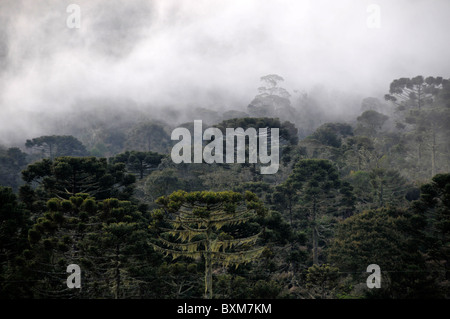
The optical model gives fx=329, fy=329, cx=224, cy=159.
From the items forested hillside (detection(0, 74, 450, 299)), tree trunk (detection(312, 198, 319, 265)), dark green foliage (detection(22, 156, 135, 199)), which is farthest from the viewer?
tree trunk (detection(312, 198, 319, 265))

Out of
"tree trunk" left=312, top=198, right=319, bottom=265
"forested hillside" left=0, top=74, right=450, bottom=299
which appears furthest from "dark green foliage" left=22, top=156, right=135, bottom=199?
"tree trunk" left=312, top=198, right=319, bottom=265

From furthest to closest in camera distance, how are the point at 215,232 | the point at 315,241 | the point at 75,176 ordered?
the point at 315,241 < the point at 215,232 < the point at 75,176

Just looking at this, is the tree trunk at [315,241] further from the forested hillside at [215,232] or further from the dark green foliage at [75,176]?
the dark green foliage at [75,176]

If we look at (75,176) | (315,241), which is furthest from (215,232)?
(75,176)

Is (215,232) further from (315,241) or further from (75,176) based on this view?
(75,176)

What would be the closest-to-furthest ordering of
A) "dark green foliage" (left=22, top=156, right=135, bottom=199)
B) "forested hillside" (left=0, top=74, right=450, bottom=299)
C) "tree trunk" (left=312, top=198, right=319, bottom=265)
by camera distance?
"forested hillside" (left=0, top=74, right=450, bottom=299)
"dark green foliage" (left=22, top=156, right=135, bottom=199)
"tree trunk" (left=312, top=198, right=319, bottom=265)

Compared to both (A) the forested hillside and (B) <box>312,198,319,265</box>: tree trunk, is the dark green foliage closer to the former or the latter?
(A) the forested hillside

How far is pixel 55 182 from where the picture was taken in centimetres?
2392

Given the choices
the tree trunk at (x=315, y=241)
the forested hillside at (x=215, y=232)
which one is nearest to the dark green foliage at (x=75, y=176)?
the forested hillside at (x=215, y=232)

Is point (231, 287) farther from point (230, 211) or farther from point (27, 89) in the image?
point (27, 89)

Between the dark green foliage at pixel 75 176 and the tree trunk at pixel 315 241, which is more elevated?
the dark green foliage at pixel 75 176

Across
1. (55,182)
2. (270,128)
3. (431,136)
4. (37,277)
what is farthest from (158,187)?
(431,136)

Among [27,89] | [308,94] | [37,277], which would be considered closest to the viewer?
[37,277]
